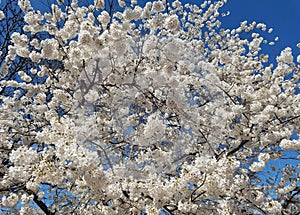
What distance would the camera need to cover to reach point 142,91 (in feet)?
13.3

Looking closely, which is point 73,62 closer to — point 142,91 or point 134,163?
point 142,91

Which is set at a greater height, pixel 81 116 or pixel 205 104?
pixel 205 104

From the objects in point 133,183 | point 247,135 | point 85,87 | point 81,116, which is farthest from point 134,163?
point 247,135

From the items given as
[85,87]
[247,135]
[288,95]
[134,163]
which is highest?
[288,95]

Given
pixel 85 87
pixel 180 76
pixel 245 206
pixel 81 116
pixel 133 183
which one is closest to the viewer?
pixel 133 183

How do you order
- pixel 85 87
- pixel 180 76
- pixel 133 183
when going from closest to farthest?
pixel 133 183 → pixel 85 87 → pixel 180 76

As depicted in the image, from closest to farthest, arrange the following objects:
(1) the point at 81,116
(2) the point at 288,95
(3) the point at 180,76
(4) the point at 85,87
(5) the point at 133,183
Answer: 1. (5) the point at 133,183
2. (1) the point at 81,116
3. (4) the point at 85,87
4. (3) the point at 180,76
5. (2) the point at 288,95

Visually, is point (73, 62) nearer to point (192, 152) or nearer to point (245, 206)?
point (192, 152)

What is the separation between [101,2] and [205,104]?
88.4 inches

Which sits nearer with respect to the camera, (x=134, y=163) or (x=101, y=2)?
(x=134, y=163)

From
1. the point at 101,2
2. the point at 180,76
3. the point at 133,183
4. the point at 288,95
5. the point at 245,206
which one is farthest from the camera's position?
the point at 288,95

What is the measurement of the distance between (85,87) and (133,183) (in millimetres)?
1293

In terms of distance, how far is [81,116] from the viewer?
3652 mm

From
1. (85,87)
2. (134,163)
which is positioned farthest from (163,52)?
(134,163)
